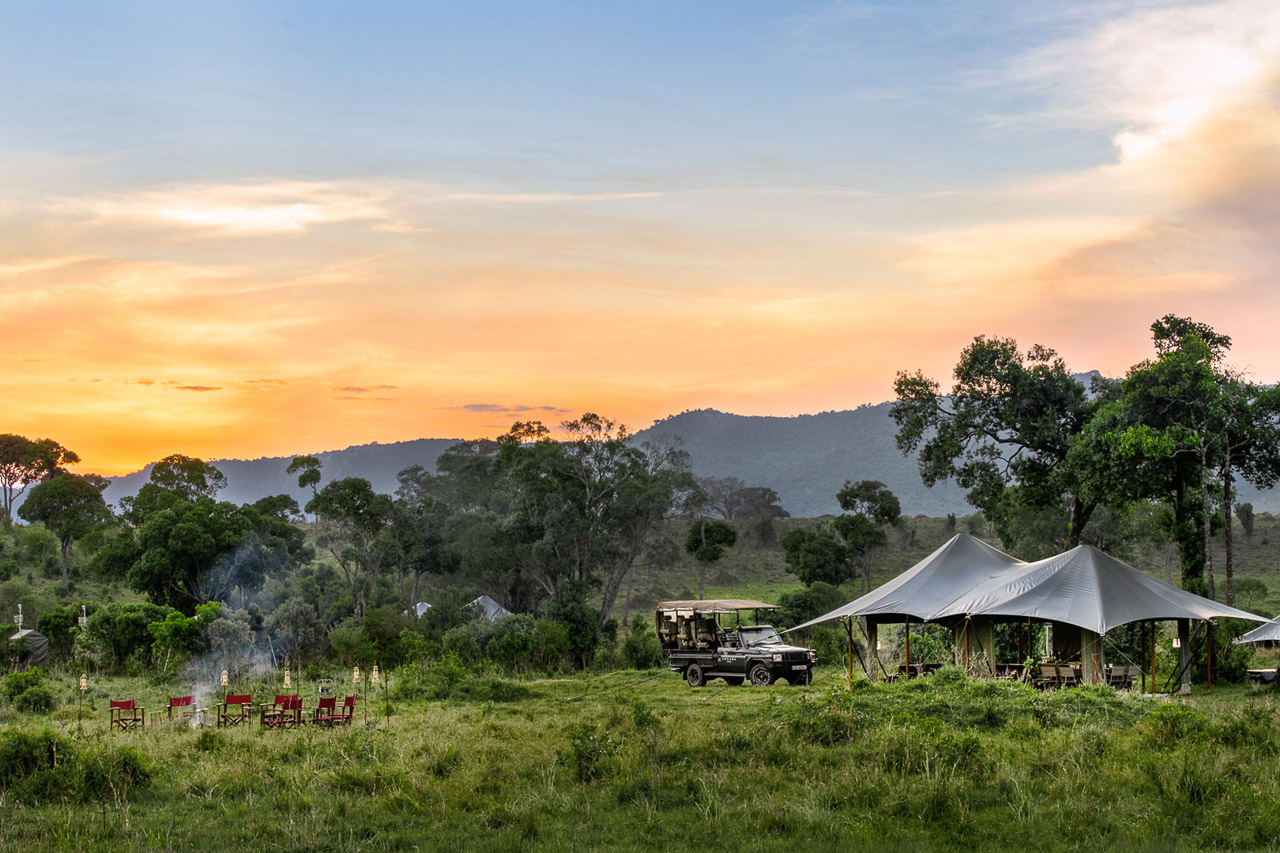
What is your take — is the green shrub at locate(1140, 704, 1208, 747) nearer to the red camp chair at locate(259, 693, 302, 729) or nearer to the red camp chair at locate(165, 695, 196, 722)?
the red camp chair at locate(259, 693, 302, 729)

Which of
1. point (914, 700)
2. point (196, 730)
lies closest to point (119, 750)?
point (196, 730)

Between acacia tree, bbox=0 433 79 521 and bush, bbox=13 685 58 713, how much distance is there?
55.2 m

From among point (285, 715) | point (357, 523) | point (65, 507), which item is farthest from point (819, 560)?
point (65, 507)

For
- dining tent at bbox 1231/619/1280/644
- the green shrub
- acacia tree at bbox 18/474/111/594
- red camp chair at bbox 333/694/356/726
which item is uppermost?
acacia tree at bbox 18/474/111/594

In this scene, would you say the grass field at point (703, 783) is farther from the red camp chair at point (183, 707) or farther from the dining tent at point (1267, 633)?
the dining tent at point (1267, 633)

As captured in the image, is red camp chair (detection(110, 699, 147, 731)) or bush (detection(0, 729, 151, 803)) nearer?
bush (detection(0, 729, 151, 803))

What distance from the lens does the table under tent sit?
20672 mm

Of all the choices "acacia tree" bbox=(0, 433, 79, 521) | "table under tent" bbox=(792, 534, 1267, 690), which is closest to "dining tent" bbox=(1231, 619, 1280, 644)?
"table under tent" bbox=(792, 534, 1267, 690)

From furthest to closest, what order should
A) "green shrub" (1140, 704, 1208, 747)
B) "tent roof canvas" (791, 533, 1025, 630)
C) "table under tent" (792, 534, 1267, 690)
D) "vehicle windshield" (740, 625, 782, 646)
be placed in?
"vehicle windshield" (740, 625, 782, 646)
"tent roof canvas" (791, 533, 1025, 630)
"table under tent" (792, 534, 1267, 690)
"green shrub" (1140, 704, 1208, 747)

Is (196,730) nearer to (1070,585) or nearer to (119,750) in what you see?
(119,750)

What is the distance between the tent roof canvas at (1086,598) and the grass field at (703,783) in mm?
4160

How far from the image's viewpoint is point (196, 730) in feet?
56.4

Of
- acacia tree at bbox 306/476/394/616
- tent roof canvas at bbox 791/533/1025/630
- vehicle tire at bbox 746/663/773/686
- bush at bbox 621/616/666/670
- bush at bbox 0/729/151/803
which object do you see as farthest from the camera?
acacia tree at bbox 306/476/394/616

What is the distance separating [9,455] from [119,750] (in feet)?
221
